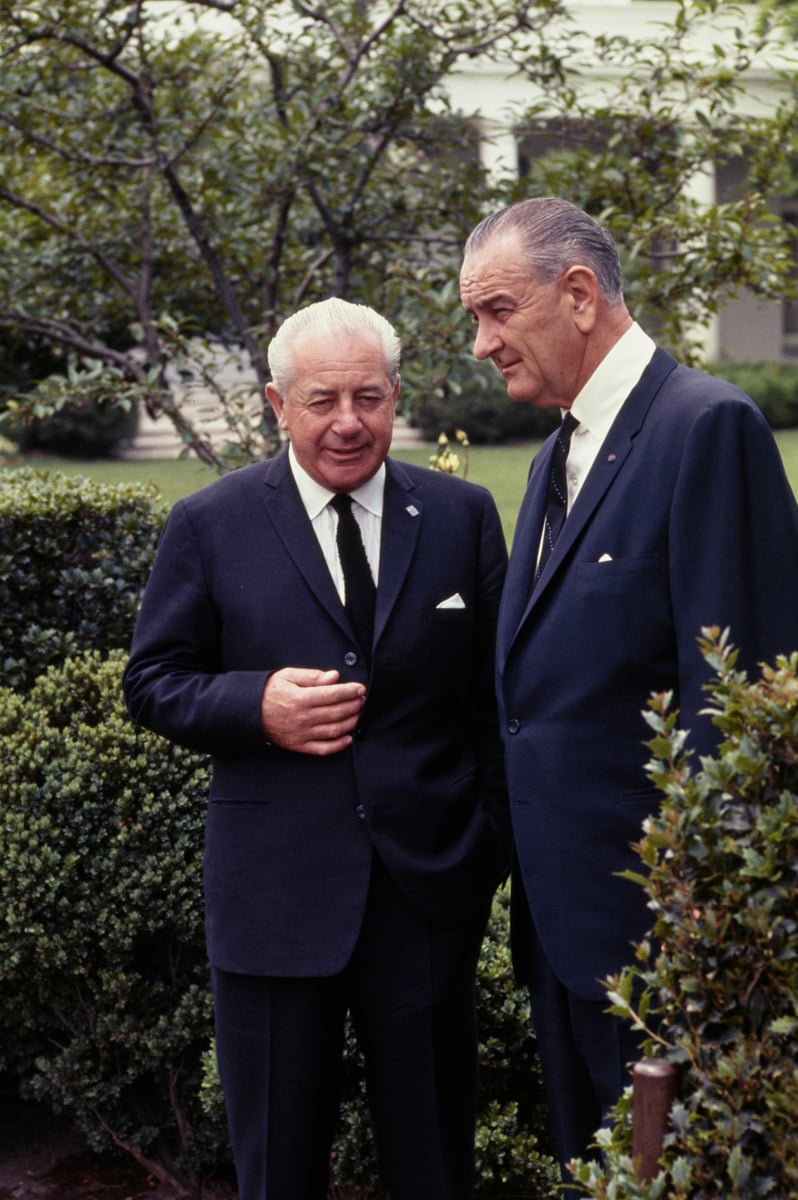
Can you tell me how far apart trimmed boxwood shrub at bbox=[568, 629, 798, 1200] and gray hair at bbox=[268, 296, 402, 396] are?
1.26 metres

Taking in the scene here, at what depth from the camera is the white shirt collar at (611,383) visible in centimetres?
270

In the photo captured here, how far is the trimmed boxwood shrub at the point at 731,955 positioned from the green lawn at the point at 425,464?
36.1 feet

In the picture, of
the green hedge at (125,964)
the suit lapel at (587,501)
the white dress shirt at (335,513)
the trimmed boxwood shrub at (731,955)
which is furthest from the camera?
the green hedge at (125,964)

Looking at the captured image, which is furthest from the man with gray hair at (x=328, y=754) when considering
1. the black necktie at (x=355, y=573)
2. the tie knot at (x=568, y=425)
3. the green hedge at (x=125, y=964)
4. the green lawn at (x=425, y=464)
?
the green lawn at (x=425, y=464)

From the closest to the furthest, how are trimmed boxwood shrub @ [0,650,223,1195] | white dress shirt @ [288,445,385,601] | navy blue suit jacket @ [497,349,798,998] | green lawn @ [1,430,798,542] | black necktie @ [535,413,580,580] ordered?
navy blue suit jacket @ [497,349,798,998] → black necktie @ [535,413,580,580] → white dress shirt @ [288,445,385,601] → trimmed boxwood shrub @ [0,650,223,1195] → green lawn @ [1,430,798,542]

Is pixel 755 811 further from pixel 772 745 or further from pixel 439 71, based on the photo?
pixel 439 71

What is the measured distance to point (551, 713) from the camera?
2639mm

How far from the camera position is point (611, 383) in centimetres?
271

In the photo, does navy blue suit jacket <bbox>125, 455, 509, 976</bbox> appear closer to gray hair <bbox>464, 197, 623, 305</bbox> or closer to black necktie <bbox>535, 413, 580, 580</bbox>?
black necktie <bbox>535, 413, 580, 580</bbox>

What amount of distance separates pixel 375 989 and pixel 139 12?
14.3ft

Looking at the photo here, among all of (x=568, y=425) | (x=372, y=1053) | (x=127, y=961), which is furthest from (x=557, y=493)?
(x=127, y=961)

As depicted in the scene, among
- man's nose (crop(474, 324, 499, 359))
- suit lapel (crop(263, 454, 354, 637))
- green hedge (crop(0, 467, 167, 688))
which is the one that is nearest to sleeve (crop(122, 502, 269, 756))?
suit lapel (crop(263, 454, 354, 637))

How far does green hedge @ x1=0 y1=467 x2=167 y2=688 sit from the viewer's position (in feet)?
16.0

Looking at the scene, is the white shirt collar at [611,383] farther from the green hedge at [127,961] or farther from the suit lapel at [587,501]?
the green hedge at [127,961]
